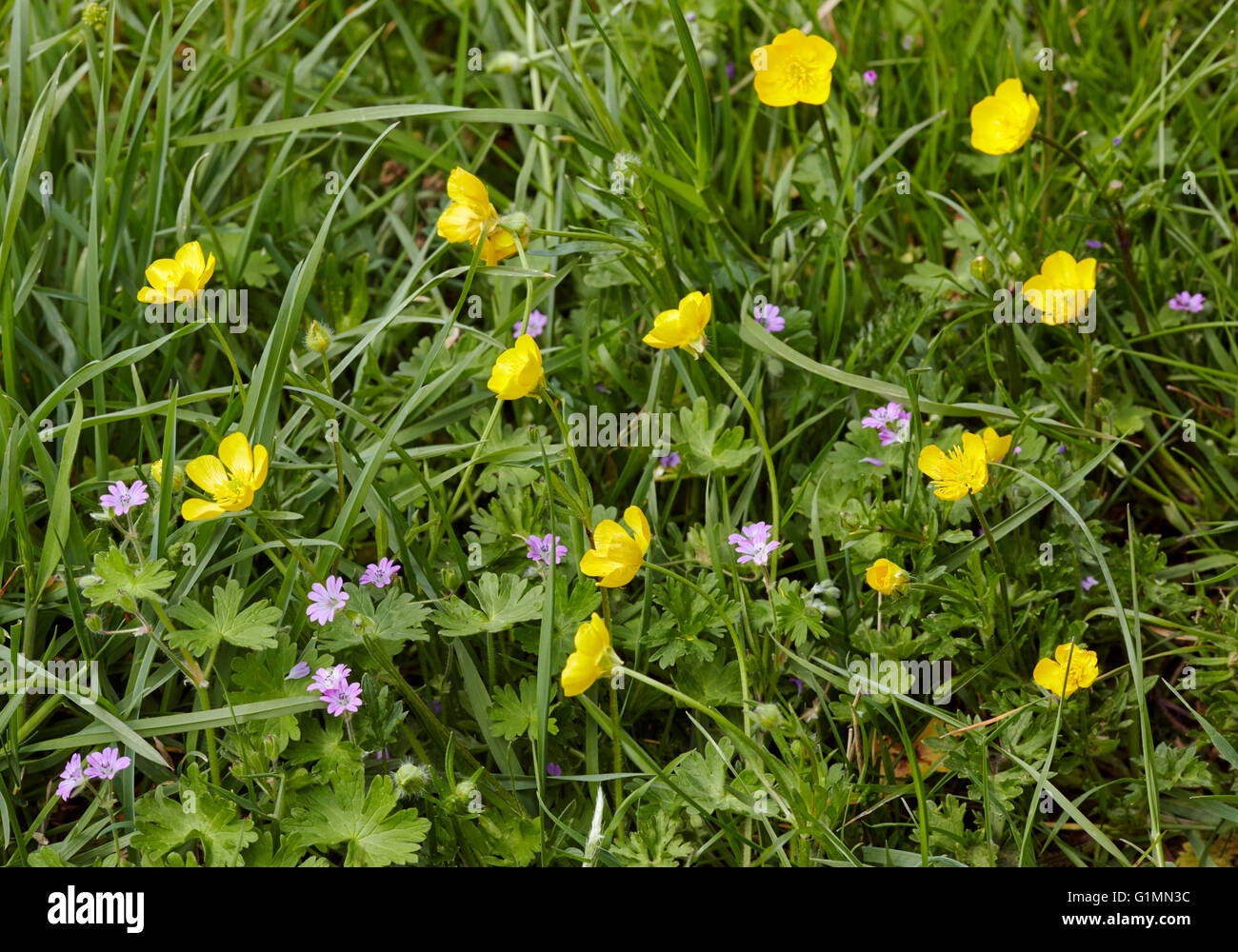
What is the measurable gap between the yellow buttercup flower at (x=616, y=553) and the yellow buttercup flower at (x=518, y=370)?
25 cm

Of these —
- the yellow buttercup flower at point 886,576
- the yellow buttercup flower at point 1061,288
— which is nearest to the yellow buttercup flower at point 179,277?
the yellow buttercup flower at point 886,576

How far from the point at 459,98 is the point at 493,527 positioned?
1.26 meters

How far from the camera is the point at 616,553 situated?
1.55 metres

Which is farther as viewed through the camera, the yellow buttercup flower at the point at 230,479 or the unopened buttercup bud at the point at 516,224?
the unopened buttercup bud at the point at 516,224

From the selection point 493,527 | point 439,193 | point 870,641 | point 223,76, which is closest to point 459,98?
point 439,193

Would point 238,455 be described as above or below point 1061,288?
below

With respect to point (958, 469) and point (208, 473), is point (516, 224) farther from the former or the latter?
point (958, 469)

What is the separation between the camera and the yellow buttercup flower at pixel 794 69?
6.70 ft

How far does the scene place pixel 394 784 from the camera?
167 centimetres

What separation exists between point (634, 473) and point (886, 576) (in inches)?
21.9

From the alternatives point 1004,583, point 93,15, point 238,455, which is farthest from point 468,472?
point 93,15

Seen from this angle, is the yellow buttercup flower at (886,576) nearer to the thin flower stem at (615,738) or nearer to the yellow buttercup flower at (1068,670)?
the yellow buttercup flower at (1068,670)

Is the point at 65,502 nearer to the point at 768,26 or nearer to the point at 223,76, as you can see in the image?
the point at 223,76
